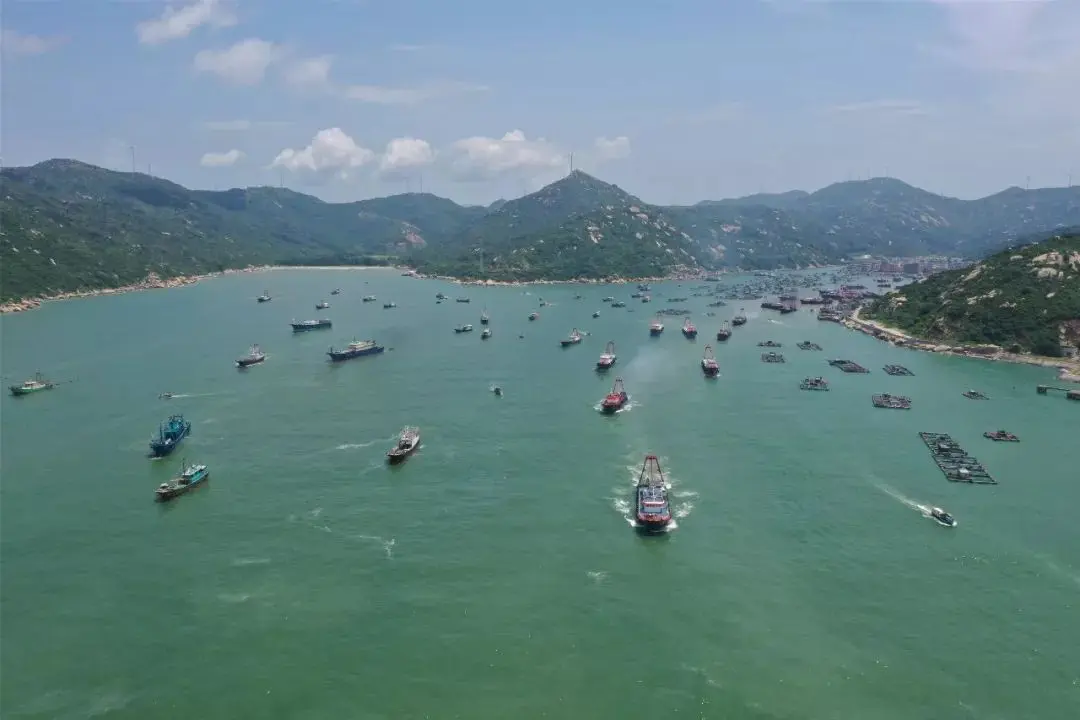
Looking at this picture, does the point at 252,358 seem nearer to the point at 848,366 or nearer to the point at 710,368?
the point at 710,368

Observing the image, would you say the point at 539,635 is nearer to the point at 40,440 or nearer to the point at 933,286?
the point at 40,440

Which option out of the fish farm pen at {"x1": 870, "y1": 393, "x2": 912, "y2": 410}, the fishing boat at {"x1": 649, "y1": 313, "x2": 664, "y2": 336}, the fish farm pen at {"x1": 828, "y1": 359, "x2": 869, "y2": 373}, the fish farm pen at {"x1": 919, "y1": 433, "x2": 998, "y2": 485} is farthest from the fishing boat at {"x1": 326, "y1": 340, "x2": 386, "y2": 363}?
the fish farm pen at {"x1": 919, "y1": 433, "x2": 998, "y2": 485}

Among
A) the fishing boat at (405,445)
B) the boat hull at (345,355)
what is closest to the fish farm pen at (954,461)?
the fishing boat at (405,445)

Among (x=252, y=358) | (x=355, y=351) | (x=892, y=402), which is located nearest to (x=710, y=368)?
(x=892, y=402)

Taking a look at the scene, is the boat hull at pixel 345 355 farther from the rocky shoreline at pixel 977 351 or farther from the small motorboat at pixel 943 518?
the rocky shoreline at pixel 977 351

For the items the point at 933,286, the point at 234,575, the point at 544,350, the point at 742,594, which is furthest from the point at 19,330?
the point at 933,286

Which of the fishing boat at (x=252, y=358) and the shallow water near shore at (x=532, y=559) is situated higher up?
the fishing boat at (x=252, y=358)
